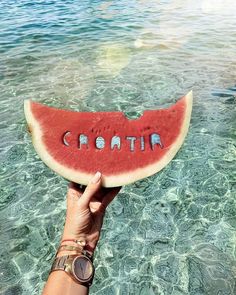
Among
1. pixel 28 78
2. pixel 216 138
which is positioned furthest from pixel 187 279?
pixel 28 78

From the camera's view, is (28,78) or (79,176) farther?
(28,78)

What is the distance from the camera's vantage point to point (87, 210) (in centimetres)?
284

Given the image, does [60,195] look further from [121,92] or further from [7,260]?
[121,92]

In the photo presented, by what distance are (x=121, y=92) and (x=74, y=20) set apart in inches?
412

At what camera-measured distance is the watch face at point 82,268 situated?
2.69m

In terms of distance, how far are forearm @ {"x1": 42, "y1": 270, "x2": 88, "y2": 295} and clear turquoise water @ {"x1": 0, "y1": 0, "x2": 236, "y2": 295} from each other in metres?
2.37

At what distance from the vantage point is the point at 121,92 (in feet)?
33.0

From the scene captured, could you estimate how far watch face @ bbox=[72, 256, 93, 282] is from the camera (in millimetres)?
2688

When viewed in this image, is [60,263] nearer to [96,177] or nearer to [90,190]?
[90,190]

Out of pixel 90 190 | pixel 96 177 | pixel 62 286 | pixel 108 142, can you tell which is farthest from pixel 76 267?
pixel 108 142

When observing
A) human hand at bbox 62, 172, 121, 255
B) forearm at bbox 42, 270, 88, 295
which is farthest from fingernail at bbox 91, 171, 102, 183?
forearm at bbox 42, 270, 88, 295

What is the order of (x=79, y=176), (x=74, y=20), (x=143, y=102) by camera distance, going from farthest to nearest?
(x=74, y=20) → (x=143, y=102) → (x=79, y=176)

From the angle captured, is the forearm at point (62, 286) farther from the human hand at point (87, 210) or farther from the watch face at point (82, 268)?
the human hand at point (87, 210)

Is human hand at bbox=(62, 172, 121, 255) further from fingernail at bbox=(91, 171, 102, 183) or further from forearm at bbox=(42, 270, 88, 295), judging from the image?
forearm at bbox=(42, 270, 88, 295)
